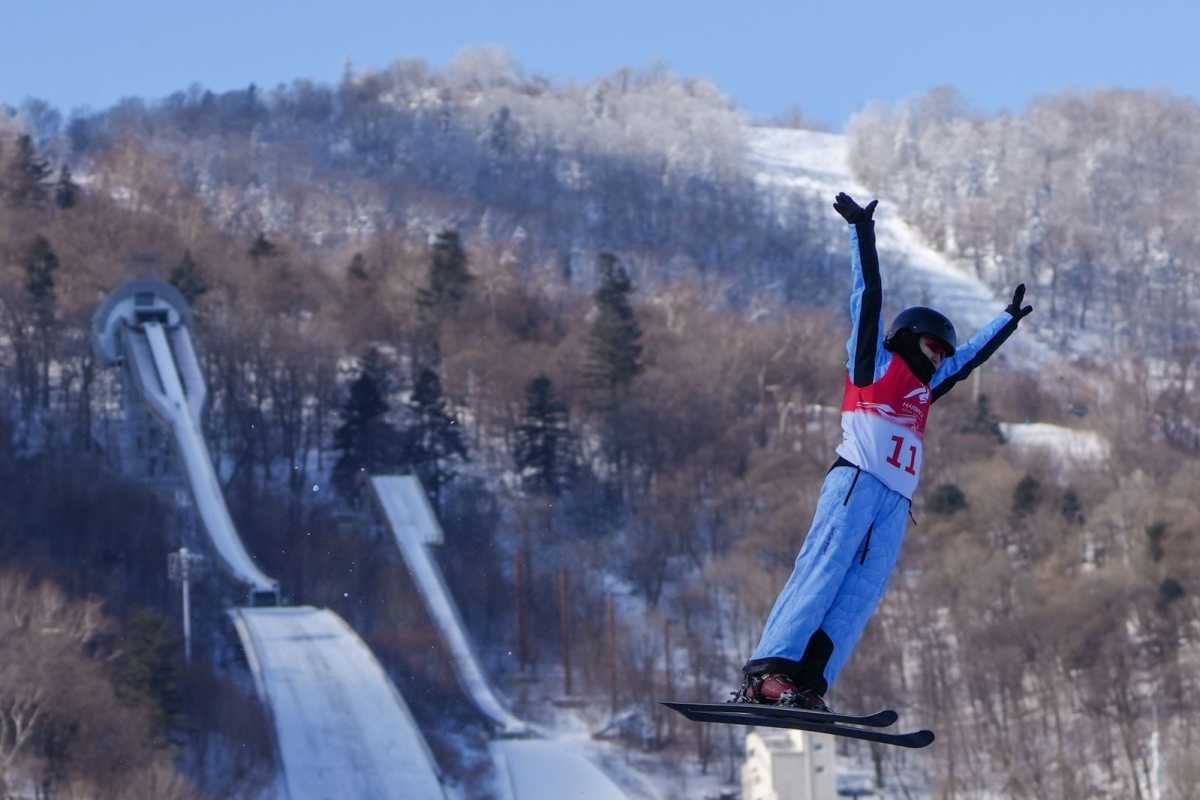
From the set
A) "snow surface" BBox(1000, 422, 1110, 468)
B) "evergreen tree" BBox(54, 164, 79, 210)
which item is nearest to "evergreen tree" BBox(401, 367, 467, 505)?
"snow surface" BBox(1000, 422, 1110, 468)

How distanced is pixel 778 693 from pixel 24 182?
46.5 meters

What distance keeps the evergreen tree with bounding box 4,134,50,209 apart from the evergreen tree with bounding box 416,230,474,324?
9585 mm

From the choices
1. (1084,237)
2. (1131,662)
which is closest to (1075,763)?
(1131,662)

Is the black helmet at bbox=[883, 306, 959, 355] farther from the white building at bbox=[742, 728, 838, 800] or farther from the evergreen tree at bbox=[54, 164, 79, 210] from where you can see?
the evergreen tree at bbox=[54, 164, 79, 210]

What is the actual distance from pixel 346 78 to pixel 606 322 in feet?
154

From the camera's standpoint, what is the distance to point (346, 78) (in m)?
88.5

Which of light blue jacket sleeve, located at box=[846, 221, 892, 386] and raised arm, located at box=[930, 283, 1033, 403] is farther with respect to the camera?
raised arm, located at box=[930, 283, 1033, 403]

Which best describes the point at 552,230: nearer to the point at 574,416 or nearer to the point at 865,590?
the point at 574,416

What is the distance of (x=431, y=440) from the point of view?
131ft

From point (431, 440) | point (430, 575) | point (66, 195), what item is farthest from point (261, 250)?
point (430, 575)

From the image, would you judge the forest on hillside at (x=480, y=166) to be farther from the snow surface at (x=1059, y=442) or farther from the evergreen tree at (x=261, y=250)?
the snow surface at (x=1059, y=442)

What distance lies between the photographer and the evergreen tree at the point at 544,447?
40.5 metres

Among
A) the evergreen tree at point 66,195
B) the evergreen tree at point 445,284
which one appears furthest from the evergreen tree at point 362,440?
the evergreen tree at point 66,195

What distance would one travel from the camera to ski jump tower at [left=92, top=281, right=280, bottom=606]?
36.2 metres
